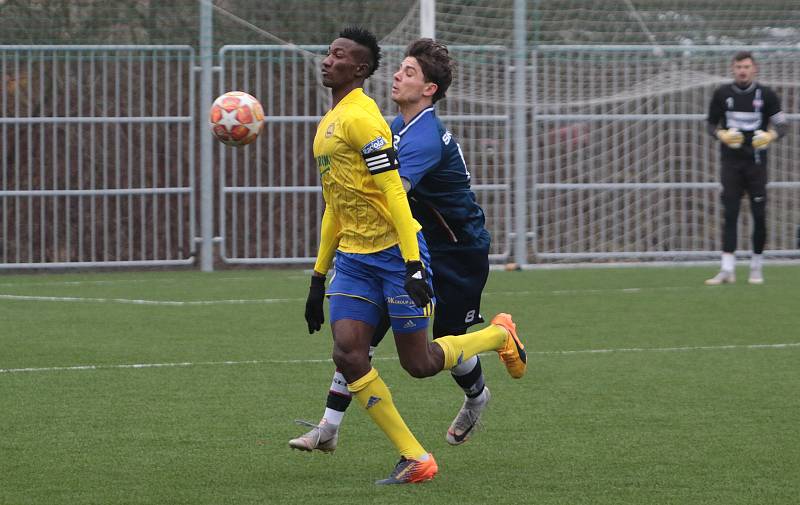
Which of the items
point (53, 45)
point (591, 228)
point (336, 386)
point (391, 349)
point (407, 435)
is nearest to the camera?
point (407, 435)

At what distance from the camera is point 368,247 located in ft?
19.8

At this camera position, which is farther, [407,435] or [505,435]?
[505,435]

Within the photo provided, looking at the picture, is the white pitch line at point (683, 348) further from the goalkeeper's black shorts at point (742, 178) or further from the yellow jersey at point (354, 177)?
the goalkeeper's black shorts at point (742, 178)

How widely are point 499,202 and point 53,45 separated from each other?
209 inches

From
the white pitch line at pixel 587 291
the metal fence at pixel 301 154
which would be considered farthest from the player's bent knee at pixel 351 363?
the metal fence at pixel 301 154

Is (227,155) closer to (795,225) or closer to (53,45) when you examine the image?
(53,45)

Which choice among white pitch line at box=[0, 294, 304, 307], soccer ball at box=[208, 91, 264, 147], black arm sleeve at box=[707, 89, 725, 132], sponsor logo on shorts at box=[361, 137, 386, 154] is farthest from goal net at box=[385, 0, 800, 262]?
sponsor logo on shorts at box=[361, 137, 386, 154]

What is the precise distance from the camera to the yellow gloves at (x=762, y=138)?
46.2 ft

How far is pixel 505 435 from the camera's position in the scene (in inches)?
274

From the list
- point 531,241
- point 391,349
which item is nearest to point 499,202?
point 531,241

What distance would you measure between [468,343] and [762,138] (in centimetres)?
828

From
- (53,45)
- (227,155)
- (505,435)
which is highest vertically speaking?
(53,45)

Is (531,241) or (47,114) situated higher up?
(47,114)

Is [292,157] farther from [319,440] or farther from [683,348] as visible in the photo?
[319,440]
